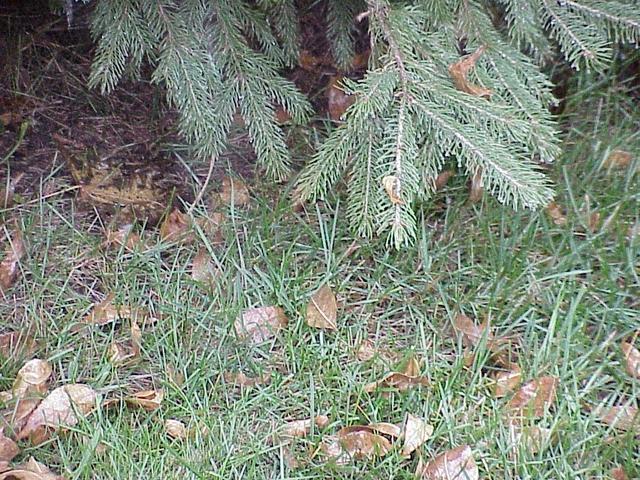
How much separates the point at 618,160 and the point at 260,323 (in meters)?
1.13

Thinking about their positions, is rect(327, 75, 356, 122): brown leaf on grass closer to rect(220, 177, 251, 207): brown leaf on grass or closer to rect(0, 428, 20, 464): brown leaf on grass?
rect(220, 177, 251, 207): brown leaf on grass

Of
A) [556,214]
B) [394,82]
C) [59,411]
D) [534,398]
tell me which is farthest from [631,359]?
[59,411]

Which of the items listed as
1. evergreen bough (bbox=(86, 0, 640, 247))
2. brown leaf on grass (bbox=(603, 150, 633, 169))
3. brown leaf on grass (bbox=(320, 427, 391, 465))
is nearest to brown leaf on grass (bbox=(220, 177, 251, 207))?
evergreen bough (bbox=(86, 0, 640, 247))

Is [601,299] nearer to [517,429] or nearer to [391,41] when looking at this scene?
[517,429]

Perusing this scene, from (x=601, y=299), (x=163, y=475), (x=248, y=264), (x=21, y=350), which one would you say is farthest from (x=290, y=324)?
(x=601, y=299)

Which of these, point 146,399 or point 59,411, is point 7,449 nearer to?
point 59,411

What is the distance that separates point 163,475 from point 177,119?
3.89ft

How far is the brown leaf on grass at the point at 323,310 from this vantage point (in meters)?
1.85

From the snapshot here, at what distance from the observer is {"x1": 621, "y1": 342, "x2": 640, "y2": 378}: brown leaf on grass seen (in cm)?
173

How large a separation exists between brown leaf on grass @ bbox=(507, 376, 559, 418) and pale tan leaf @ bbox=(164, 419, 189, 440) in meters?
0.71

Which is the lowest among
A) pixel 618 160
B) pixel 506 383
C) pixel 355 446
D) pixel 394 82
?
pixel 355 446

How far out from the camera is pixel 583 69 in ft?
7.97

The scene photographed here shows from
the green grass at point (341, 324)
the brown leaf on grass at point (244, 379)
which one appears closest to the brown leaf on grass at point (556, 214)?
the green grass at point (341, 324)

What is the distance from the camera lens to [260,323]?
1.86m
